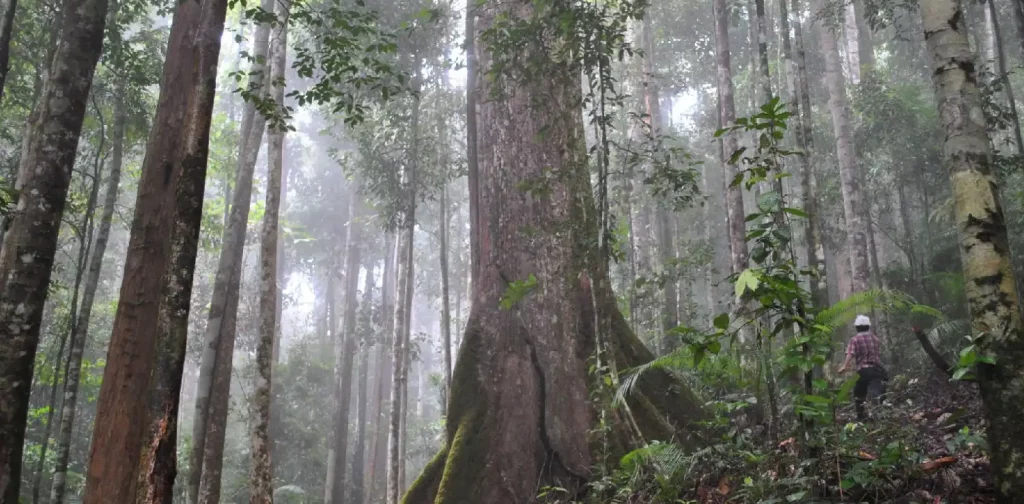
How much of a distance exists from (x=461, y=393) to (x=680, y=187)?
10.2ft

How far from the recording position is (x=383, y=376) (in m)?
32.8

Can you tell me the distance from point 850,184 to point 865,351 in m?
6.30

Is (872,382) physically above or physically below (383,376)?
below

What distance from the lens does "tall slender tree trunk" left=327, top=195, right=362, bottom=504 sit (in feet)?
70.8

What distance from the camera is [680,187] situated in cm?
686

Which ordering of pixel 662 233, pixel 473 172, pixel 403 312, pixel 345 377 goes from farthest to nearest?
pixel 345 377 < pixel 662 233 < pixel 403 312 < pixel 473 172

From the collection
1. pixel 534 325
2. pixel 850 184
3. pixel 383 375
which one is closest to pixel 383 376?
pixel 383 375

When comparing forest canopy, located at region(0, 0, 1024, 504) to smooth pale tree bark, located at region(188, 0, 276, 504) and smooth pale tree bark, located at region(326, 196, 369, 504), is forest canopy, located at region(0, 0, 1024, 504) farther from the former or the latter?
smooth pale tree bark, located at region(326, 196, 369, 504)

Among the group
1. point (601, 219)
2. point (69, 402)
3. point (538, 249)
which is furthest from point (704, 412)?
point (69, 402)

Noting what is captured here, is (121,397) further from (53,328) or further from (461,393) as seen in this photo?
(53,328)

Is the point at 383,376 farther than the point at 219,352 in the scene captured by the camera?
Yes

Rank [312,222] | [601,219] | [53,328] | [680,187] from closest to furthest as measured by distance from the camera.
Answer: [601,219], [680,187], [53,328], [312,222]

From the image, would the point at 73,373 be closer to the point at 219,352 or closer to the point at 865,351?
the point at 219,352

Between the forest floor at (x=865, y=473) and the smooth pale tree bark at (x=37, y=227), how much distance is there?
16.6 ft
